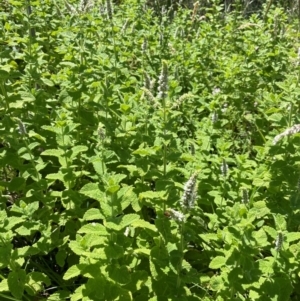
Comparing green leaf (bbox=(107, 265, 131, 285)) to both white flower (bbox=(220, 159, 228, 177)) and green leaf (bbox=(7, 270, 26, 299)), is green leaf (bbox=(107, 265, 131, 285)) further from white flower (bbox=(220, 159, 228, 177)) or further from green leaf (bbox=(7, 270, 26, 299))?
white flower (bbox=(220, 159, 228, 177))

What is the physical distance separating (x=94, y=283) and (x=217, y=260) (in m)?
0.58

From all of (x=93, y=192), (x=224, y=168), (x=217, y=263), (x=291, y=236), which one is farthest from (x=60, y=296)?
(x=291, y=236)

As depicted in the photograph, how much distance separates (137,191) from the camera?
259 cm

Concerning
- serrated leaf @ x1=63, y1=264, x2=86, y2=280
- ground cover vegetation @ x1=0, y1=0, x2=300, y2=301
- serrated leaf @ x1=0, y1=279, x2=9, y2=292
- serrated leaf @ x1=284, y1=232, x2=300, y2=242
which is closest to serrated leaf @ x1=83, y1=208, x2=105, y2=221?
ground cover vegetation @ x1=0, y1=0, x2=300, y2=301

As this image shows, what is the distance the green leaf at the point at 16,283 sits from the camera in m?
2.21

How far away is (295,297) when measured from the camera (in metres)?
2.56

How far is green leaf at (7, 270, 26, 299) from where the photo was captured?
2.21 meters

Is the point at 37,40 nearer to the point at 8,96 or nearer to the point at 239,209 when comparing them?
the point at 8,96

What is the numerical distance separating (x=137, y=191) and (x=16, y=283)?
2.60 ft

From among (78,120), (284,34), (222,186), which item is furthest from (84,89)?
(284,34)

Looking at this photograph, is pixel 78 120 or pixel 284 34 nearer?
pixel 78 120

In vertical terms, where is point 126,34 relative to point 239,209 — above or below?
above

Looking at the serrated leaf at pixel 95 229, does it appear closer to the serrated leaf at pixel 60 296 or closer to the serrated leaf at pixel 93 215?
the serrated leaf at pixel 93 215

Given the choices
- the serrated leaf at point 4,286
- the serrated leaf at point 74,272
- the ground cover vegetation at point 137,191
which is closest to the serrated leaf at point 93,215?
the ground cover vegetation at point 137,191
